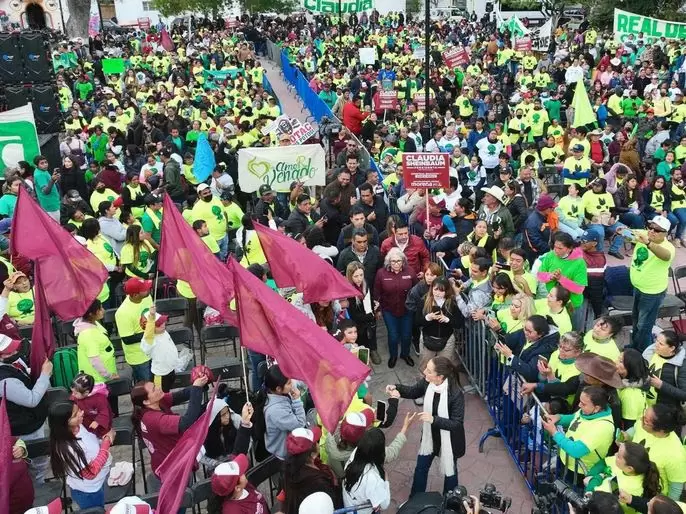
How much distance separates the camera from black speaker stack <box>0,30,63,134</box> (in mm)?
13031

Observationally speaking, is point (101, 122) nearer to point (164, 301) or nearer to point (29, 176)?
point (29, 176)

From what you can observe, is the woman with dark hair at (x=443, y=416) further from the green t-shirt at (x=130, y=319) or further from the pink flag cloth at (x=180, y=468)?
the green t-shirt at (x=130, y=319)

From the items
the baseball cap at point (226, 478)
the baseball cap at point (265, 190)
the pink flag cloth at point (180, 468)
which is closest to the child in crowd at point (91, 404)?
the pink flag cloth at point (180, 468)

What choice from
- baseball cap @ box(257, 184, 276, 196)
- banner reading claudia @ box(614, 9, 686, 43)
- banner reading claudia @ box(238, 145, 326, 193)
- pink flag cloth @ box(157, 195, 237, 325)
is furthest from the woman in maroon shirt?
banner reading claudia @ box(614, 9, 686, 43)

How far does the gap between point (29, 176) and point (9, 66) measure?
2.60 m

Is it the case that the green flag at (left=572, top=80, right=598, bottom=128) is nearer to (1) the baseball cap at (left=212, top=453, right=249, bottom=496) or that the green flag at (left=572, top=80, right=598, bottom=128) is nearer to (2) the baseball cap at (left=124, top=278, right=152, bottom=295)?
(2) the baseball cap at (left=124, top=278, right=152, bottom=295)

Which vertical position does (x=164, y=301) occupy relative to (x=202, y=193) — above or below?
below

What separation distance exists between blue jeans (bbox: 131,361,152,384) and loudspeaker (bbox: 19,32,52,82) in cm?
828

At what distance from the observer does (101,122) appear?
16562mm

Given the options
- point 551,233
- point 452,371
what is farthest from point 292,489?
point 551,233

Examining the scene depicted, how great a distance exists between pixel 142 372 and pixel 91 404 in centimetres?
163

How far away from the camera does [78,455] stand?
17.4 feet

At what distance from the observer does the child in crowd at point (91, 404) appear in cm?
575

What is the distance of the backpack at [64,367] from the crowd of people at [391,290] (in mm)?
417
